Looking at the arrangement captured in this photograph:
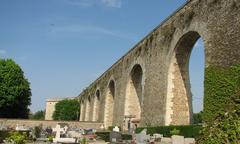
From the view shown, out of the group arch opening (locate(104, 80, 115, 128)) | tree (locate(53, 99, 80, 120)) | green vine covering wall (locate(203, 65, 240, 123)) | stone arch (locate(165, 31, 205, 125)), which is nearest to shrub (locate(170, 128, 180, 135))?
green vine covering wall (locate(203, 65, 240, 123))

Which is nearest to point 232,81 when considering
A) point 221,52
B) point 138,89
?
point 221,52

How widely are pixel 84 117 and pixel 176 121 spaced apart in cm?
3496

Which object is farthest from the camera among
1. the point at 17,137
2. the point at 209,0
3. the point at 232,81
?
the point at 209,0

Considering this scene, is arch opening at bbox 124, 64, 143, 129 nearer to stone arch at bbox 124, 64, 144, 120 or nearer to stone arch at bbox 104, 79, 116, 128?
stone arch at bbox 124, 64, 144, 120

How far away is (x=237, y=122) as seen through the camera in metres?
3.04

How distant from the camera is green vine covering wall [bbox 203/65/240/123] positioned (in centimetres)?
1458

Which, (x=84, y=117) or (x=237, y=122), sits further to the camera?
(x=84, y=117)

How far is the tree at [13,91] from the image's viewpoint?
4091cm

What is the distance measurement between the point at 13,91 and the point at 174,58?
25418mm

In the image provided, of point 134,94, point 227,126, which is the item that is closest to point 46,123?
point 134,94

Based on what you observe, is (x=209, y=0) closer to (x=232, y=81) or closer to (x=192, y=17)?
(x=192, y=17)

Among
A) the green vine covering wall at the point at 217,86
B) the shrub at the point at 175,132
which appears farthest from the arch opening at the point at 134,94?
the green vine covering wall at the point at 217,86

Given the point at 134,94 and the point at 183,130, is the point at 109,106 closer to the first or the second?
the point at 134,94

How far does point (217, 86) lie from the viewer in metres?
15.5
